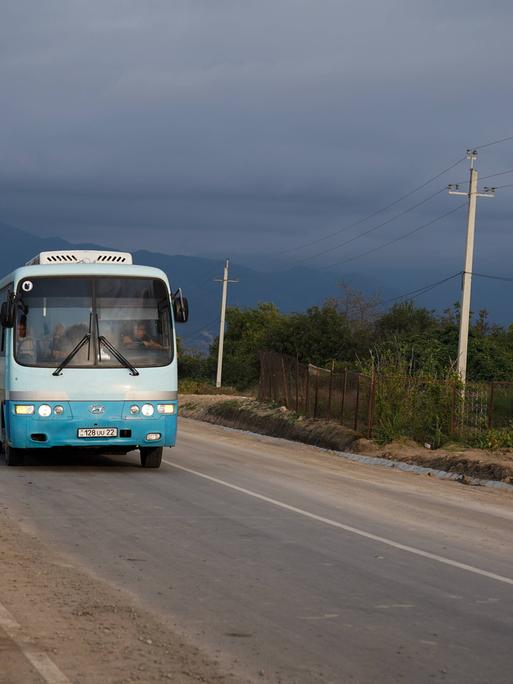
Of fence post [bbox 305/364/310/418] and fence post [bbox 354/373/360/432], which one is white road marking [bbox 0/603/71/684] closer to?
fence post [bbox 354/373/360/432]

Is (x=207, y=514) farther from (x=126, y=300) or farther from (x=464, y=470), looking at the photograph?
(x=464, y=470)

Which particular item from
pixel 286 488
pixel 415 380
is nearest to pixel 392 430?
pixel 415 380

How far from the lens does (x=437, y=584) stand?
31.9 feet

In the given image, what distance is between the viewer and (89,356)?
58.5 feet

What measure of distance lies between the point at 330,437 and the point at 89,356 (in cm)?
1405

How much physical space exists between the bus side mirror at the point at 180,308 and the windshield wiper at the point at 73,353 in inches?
52.7

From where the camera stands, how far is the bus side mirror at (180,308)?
17.6m

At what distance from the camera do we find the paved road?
23.9 ft

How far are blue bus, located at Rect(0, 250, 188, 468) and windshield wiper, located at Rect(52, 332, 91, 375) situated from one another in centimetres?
1

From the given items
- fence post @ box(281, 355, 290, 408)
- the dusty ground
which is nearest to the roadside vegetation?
fence post @ box(281, 355, 290, 408)

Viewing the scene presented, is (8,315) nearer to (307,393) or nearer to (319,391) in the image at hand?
(319,391)

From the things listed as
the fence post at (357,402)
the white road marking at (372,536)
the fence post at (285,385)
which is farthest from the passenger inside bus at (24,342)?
the fence post at (285,385)

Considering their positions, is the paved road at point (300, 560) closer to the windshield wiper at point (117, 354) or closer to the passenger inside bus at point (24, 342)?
the windshield wiper at point (117, 354)

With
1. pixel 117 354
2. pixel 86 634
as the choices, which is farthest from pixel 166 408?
pixel 86 634
